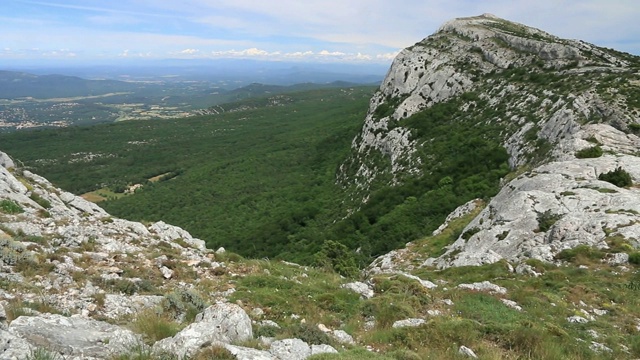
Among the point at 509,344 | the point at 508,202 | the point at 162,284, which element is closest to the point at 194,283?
the point at 162,284

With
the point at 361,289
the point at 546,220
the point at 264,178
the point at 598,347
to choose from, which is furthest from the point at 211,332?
the point at 264,178

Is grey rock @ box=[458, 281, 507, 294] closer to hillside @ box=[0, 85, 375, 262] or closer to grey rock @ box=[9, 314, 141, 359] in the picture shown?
grey rock @ box=[9, 314, 141, 359]

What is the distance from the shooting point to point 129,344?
6402mm

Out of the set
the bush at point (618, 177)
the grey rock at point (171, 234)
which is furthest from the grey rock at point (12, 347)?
the bush at point (618, 177)

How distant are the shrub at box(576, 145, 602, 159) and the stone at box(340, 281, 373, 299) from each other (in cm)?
1920

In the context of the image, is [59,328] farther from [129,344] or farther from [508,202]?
[508,202]

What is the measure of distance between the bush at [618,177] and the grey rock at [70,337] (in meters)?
23.9

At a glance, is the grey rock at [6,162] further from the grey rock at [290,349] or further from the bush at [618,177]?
the bush at [618,177]

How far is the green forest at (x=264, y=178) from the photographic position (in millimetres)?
33781

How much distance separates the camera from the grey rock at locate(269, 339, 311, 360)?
7.07 metres

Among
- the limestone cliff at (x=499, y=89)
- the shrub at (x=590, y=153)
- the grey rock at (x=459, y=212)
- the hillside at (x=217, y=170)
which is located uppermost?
the limestone cliff at (x=499, y=89)

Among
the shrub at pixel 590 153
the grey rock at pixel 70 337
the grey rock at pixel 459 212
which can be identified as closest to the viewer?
the grey rock at pixel 70 337

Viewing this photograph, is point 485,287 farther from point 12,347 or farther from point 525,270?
point 12,347

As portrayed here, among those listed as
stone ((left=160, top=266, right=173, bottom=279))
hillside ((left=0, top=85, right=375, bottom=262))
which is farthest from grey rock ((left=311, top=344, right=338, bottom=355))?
hillside ((left=0, top=85, right=375, bottom=262))
